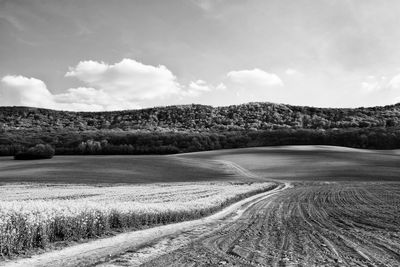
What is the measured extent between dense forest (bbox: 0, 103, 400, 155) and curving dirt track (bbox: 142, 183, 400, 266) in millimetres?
86075

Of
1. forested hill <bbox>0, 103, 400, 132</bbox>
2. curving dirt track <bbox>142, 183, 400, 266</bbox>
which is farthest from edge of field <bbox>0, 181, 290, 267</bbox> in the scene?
forested hill <bbox>0, 103, 400, 132</bbox>

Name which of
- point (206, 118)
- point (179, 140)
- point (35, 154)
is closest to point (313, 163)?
point (179, 140)

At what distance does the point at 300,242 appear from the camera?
14.9 meters

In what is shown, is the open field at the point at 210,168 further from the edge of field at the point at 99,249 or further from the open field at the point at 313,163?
the edge of field at the point at 99,249

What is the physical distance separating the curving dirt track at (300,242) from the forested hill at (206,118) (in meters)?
128

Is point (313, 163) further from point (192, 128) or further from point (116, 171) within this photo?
point (192, 128)

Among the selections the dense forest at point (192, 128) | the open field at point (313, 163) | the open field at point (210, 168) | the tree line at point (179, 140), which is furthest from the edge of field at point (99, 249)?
the tree line at point (179, 140)

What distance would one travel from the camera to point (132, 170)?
7175cm

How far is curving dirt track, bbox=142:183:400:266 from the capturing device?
11531 mm

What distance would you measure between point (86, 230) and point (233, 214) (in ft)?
40.4

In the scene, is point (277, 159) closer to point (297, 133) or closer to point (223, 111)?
point (297, 133)

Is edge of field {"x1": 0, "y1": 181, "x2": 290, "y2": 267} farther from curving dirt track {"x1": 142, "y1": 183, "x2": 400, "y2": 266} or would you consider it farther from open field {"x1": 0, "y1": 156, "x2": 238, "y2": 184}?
open field {"x1": 0, "y1": 156, "x2": 238, "y2": 184}

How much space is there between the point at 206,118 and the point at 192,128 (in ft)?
63.1

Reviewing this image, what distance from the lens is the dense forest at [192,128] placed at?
113 metres
